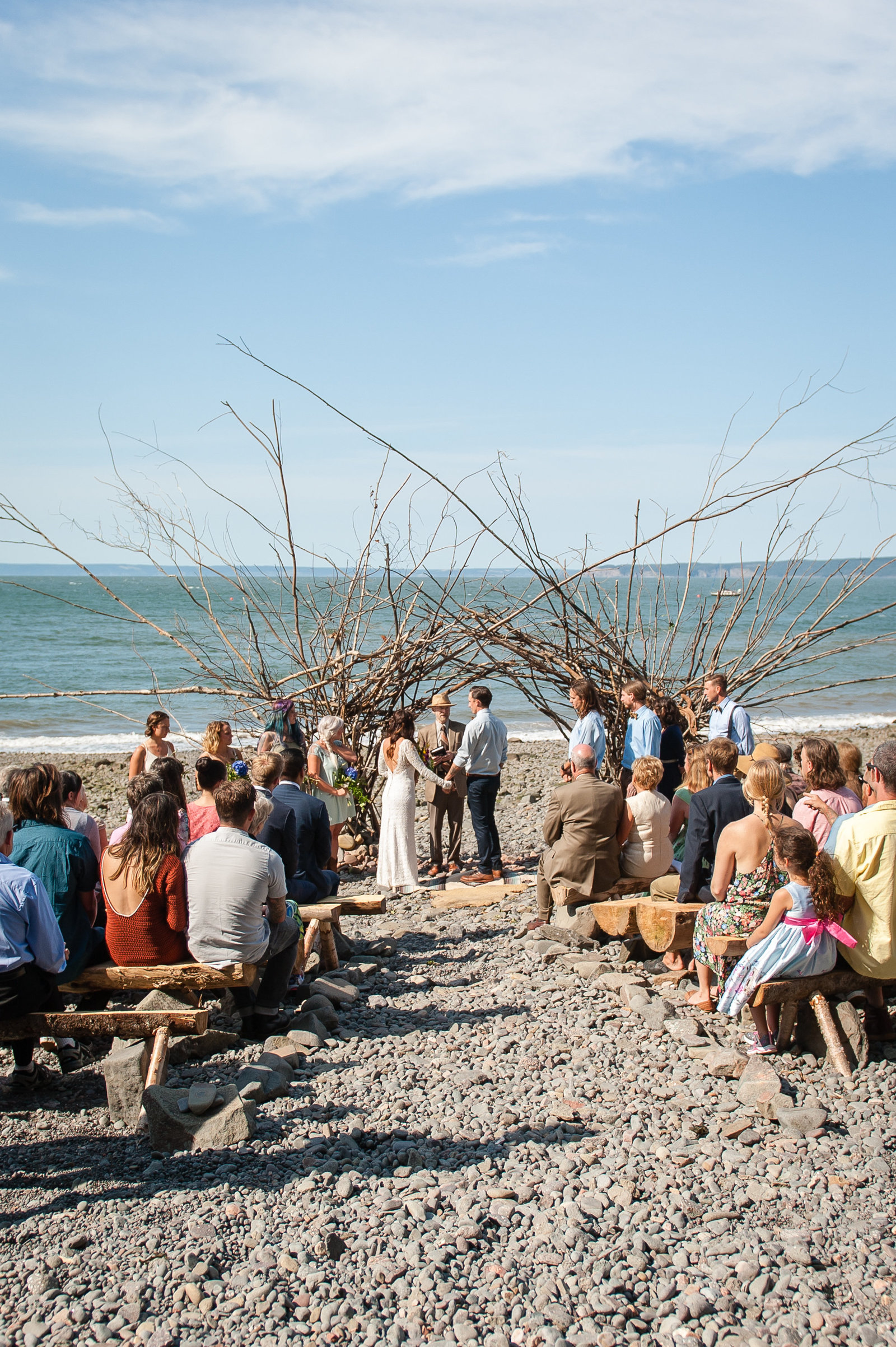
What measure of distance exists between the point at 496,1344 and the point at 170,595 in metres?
76.2

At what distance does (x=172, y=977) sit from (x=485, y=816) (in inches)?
173

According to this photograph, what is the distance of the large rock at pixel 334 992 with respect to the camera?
554 centimetres

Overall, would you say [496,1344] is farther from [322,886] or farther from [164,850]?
[322,886]

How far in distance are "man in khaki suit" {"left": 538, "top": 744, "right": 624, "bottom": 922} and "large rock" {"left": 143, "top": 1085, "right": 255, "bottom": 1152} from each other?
3.03 m

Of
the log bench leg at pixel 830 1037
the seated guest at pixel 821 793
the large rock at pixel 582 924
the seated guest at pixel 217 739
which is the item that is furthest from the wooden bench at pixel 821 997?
the seated guest at pixel 217 739

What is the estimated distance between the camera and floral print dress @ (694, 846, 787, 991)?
4.88 m

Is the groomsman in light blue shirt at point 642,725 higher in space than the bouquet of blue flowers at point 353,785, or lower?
higher

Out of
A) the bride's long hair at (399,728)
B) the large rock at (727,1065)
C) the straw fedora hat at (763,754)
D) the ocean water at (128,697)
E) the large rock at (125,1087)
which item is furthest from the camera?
the ocean water at (128,697)

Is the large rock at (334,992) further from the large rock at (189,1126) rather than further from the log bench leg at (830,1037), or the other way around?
the log bench leg at (830,1037)

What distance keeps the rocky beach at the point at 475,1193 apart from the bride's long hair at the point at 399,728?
320 centimetres

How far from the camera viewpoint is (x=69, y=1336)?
113 inches

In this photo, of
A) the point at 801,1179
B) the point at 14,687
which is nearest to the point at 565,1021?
the point at 801,1179

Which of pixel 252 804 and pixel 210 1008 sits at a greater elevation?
pixel 252 804

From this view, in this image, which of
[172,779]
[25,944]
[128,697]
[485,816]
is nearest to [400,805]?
[485,816]
